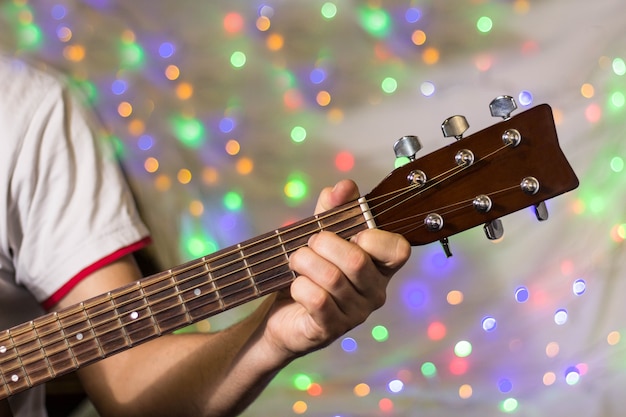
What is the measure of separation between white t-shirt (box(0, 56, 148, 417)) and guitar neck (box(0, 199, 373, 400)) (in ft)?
0.60

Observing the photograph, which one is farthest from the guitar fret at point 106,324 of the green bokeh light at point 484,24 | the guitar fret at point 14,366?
the green bokeh light at point 484,24

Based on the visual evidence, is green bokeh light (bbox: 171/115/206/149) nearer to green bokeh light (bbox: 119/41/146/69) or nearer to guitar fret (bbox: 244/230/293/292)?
green bokeh light (bbox: 119/41/146/69)

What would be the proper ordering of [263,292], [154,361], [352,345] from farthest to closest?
[352,345] → [154,361] → [263,292]

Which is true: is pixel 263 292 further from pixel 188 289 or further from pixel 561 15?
pixel 561 15

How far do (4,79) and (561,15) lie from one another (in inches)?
33.2

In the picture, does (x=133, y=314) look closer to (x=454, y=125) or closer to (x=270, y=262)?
(x=270, y=262)

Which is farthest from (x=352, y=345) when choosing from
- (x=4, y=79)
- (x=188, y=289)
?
(x=4, y=79)

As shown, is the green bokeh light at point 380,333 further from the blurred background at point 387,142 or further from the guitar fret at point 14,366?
the guitar fret at point 14,366

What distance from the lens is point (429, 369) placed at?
1207mm

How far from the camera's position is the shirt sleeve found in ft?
3.75

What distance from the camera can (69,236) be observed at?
115 centimetres

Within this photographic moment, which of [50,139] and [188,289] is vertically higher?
[50,139]

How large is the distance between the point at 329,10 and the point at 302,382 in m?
0.58

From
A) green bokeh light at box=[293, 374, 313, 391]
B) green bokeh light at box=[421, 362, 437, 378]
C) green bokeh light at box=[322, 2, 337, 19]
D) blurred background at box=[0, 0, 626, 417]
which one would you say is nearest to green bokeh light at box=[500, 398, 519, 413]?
blurred background at box=[0, 0, 626, 417]
